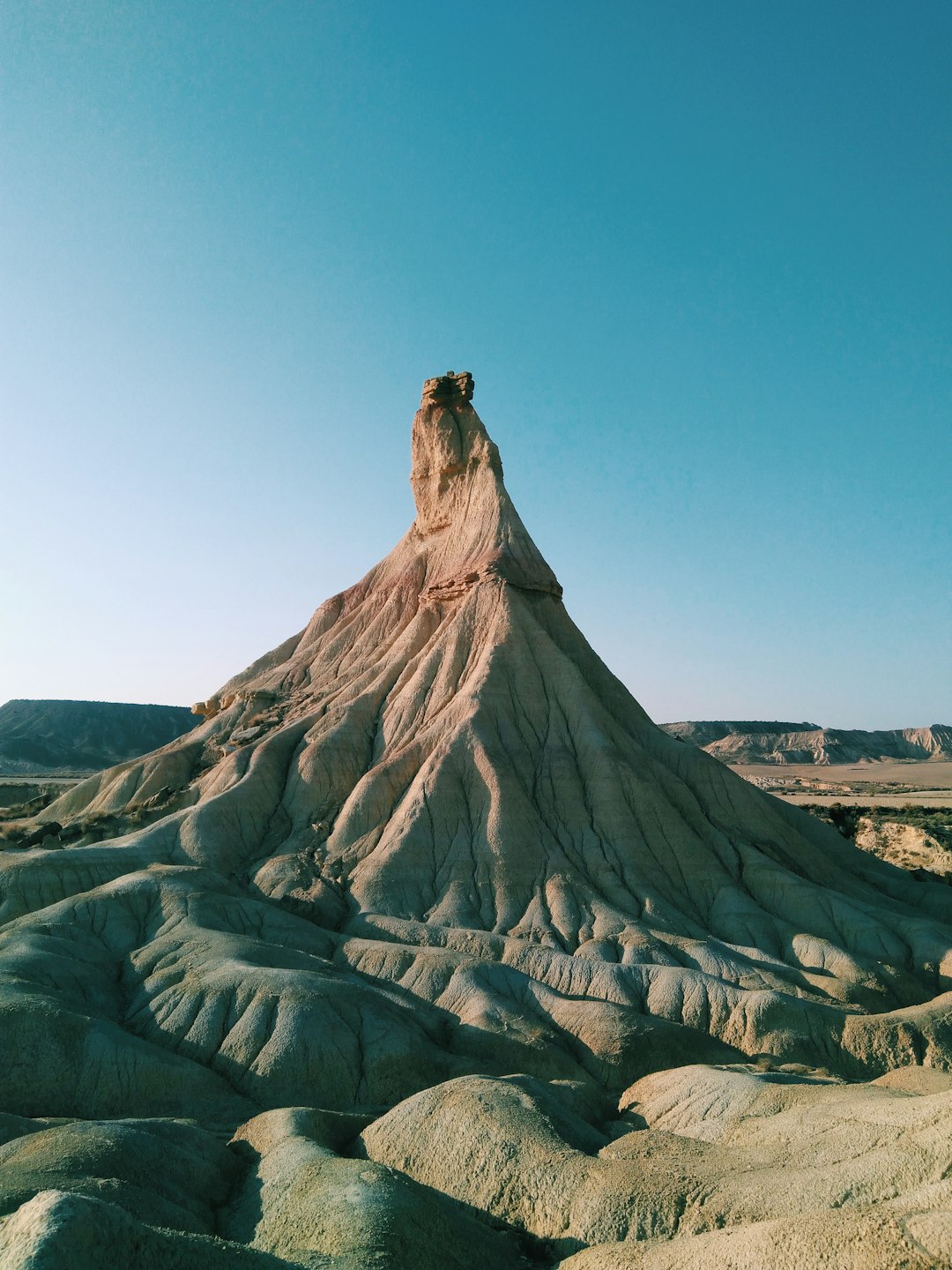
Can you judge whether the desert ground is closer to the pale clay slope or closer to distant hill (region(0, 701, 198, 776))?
the pale clay slope

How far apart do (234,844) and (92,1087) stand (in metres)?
21.8

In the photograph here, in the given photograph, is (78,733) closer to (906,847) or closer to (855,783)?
(855,783)

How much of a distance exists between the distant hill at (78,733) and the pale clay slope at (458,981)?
10607 cm

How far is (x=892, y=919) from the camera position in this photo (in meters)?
41.0

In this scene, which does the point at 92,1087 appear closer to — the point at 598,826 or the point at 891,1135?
the point at 891,1135

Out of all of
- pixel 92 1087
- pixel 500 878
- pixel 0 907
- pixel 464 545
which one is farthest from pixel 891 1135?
pixel 464 545

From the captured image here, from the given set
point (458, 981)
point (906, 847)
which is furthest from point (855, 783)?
point (458, 981)

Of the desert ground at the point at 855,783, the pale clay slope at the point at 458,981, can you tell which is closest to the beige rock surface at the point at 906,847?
the pale clay slope at the point at 458,981

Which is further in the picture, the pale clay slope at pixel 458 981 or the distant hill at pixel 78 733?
the distant hill at pixel 78 733

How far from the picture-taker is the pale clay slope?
15.7 m

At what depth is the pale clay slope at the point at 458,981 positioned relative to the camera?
15703mm

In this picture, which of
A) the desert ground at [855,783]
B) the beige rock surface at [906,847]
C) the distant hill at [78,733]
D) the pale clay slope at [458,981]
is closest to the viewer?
the pale clay slope at [458,981]

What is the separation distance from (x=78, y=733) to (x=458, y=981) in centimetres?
15850

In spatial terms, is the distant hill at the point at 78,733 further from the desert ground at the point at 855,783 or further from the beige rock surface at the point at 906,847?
the beige rock surface at the point at 906,847
